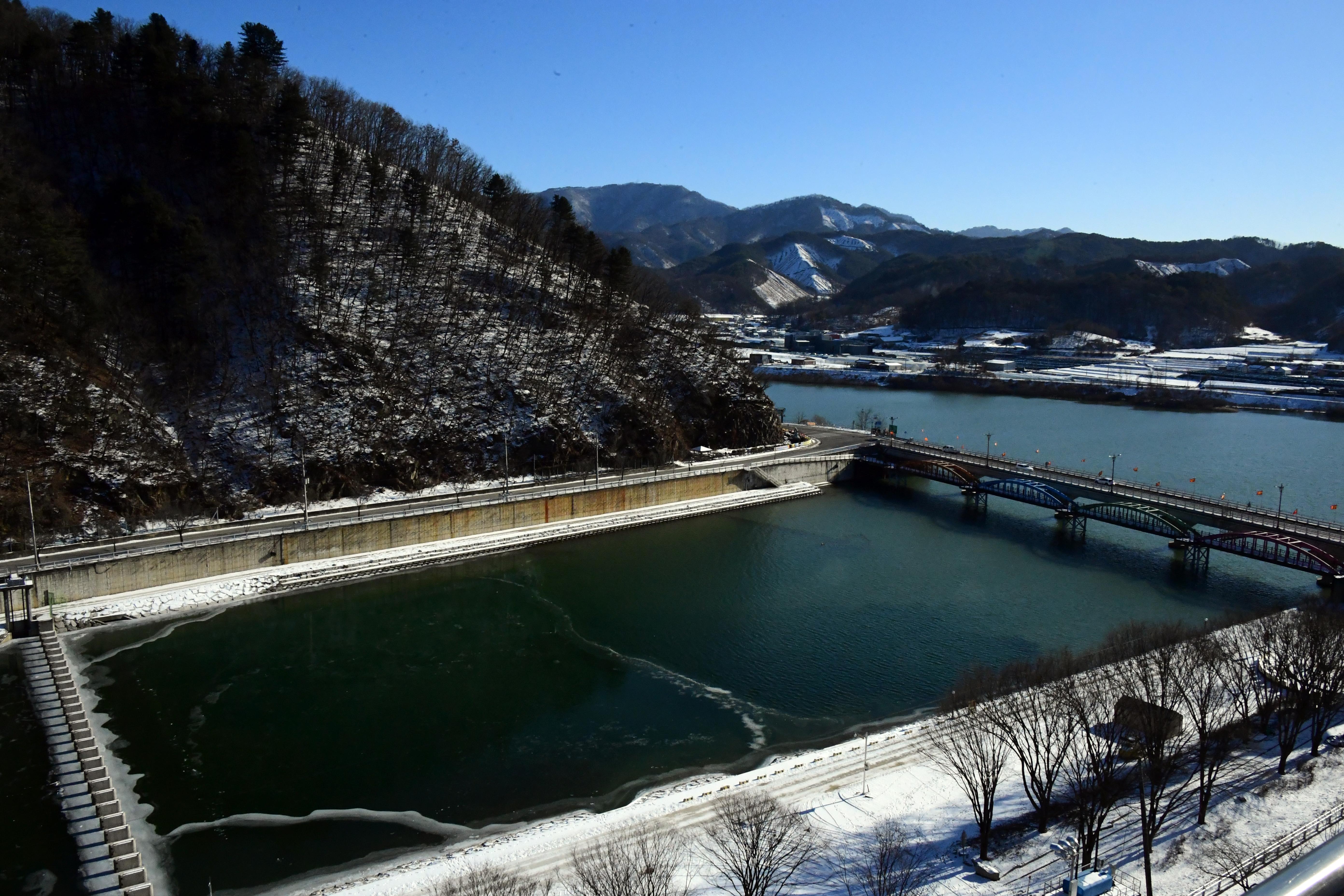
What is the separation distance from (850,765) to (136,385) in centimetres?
3292

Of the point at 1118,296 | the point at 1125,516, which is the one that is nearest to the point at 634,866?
the point at 1125,516

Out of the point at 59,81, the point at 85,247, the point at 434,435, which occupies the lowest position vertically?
the point at 434,435

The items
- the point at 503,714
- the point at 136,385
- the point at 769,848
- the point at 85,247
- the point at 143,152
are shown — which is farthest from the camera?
the point at 143,152

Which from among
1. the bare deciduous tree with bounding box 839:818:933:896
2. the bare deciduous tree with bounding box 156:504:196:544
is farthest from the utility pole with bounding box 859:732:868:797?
the bare deciduous tree with bounding box 156:504:196:544

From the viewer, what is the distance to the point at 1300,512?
37.0 metres

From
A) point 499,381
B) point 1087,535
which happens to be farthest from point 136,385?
point 1087,535

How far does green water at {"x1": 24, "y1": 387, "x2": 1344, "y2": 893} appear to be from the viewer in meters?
17.1

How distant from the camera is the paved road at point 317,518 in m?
27.0

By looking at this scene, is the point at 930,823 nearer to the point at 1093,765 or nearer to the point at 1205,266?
the point at 1093,765

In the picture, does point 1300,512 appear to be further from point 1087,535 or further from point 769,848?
point 769,848

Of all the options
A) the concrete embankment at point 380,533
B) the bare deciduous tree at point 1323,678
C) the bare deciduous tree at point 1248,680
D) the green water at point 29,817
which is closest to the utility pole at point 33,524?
the concrete embankment at point 380,533

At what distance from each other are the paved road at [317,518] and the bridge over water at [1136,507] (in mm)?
6826

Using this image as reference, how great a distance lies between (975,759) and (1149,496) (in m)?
25.7

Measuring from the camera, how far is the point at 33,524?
26.2m
